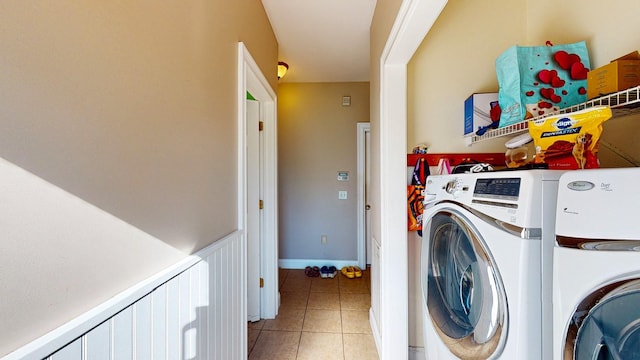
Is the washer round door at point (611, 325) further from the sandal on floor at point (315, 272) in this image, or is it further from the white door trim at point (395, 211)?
the sandal on floor at point (315, 272)

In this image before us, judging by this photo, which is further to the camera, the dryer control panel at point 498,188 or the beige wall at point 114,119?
the dryer control panel at point 498,188

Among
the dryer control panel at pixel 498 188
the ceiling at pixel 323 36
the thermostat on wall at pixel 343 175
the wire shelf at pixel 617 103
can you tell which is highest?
the ceiling at pixel 323 36

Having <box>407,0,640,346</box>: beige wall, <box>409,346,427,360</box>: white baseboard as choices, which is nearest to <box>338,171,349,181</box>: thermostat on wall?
<box>407,0,640,346</box>: beige wall

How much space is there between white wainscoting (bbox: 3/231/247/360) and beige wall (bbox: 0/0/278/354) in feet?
0.13

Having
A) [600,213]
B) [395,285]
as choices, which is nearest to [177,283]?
[600,213]

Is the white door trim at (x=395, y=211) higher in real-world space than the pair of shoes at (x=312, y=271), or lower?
higher

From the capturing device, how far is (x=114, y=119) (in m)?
0.67

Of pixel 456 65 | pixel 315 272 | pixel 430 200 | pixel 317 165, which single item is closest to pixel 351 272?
pixel 315 272

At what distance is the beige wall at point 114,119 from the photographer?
1.56ft

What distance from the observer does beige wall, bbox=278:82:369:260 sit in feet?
11.9

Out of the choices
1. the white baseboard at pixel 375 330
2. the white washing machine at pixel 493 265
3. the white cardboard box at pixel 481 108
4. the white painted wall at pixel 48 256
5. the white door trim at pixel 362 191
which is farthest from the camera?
the white door trim at pixel 362 191

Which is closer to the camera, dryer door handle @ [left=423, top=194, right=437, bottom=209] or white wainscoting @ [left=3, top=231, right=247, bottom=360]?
white wainscoting @ [left=3, top=231, right=247, bottom=360]

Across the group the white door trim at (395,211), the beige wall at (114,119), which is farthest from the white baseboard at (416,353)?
the beige wall at (114,119)

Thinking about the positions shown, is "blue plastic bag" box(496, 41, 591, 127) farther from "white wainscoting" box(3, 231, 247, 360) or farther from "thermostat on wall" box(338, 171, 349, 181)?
"thermostat on wall" box(338, 171, 349, 181)
